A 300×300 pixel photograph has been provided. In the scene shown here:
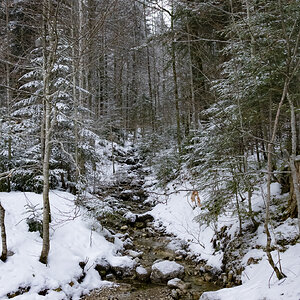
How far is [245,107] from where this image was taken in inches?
250

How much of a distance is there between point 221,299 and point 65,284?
3515 mm

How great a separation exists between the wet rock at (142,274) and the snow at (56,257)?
0.35 m

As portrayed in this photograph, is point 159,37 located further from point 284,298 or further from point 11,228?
point 284,298

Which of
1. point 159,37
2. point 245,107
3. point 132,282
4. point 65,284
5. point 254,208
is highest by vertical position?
point 159,37

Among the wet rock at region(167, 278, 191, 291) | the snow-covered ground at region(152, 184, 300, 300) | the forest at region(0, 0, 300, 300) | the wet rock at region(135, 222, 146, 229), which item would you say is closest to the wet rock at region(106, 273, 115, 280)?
the forest at region(0, 0, 300, 300)

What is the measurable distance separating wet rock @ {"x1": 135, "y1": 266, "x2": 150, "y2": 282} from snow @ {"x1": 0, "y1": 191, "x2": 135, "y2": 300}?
0.35 metres

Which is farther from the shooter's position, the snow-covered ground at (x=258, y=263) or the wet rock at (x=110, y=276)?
the wet rock at (x=110, y=276)

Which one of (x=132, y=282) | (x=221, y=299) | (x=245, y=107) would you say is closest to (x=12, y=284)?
(x=132, y=282)

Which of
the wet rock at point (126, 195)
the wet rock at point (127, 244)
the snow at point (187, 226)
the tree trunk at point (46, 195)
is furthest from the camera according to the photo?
the wet rock at point (126, 195)

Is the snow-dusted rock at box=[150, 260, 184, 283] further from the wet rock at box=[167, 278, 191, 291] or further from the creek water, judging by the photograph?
the wet rock at box=[167, 278, 191, 291]

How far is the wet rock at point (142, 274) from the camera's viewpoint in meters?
6.44

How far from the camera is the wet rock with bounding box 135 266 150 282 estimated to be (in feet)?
21.1

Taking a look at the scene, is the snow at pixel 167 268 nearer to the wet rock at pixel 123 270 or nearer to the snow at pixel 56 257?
the wet rock at pixel 123 270

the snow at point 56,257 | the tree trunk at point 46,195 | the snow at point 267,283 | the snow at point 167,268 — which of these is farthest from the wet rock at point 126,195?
the snow at point 267,283
